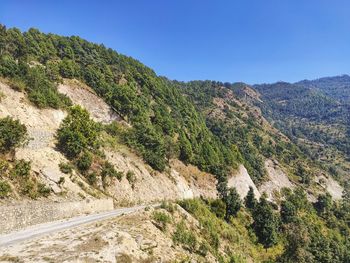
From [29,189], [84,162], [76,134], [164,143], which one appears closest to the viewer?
[29,189]

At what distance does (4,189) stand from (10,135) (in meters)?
9.14

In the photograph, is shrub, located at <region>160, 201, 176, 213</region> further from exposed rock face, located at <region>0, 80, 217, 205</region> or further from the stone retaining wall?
exposed rock face, located at <region>0, 80, 217, 205</region>

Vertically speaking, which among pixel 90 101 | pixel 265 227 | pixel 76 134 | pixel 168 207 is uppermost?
pixel 90 101

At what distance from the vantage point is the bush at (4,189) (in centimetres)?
3000

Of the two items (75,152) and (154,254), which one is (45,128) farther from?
(154,254)

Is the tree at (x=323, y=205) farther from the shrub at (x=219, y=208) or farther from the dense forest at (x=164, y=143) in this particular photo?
the shrub at (x=219, y=208)

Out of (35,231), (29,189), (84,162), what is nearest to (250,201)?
(84,162)

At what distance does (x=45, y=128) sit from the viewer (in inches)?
2064

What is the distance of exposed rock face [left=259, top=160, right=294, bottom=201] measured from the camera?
134125 millimetres

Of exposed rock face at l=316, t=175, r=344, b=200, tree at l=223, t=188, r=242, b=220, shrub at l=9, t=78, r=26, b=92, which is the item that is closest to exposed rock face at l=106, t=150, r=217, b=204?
tree at l=223, t=188, r=242, b=220

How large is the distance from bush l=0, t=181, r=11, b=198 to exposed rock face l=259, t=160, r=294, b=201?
4281 inches

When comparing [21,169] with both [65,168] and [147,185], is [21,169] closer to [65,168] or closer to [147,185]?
[65,168]

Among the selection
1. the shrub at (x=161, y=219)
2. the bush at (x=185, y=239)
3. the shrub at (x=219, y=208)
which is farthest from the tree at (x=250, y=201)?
the bush at (x=185, y=239)

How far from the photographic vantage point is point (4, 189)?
99.9 feet
